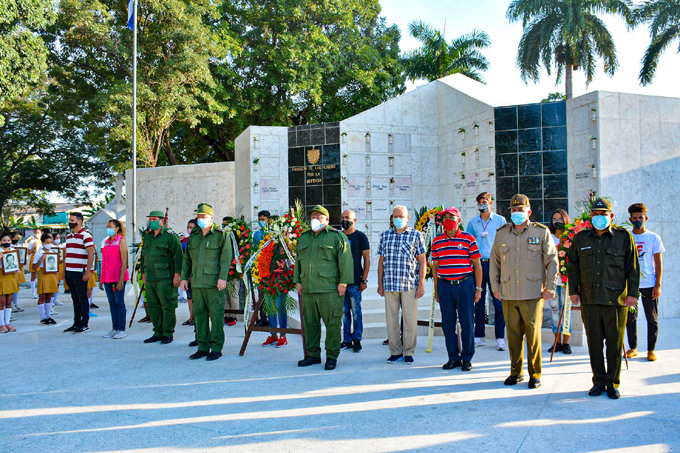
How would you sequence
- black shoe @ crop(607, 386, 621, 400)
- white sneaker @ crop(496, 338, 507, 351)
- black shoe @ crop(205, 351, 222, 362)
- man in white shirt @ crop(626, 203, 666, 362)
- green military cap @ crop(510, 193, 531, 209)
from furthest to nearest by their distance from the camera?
white sneaker @ crop(496, 338, 507, 351) < black shoe @ crop(205, 351, 222, 362) < man in white shirt @ crop(626, 203, 666, 362) < green military cap @ crop(510, 193, 531, 209) < black shoe @ crop(607, 386, 621, 400)

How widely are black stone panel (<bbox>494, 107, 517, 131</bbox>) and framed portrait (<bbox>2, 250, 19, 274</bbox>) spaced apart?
1066cm

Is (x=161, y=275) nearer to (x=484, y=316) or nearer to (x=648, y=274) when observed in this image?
(x=484, y=316)

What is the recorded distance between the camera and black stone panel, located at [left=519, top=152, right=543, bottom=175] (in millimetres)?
11867

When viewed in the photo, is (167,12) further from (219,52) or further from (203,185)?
(203,185)

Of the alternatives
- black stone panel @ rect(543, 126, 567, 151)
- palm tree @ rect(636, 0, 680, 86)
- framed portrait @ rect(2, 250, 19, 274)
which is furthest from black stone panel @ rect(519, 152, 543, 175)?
palm tree @ rect(636, 0, 680, 86)

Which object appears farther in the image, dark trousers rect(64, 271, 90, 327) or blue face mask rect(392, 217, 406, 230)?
dark trousers rect(64, 271, 90, 327)

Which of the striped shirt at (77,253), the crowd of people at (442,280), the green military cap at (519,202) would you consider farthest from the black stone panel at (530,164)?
the striped shirt at (77,253)

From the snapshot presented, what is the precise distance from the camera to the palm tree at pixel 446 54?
2534 centimetres

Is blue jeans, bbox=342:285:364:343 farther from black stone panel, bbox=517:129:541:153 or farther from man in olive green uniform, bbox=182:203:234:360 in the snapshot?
black stone panel, bbox=517:129:541:153

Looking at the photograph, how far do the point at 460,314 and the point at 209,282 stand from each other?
3135mm

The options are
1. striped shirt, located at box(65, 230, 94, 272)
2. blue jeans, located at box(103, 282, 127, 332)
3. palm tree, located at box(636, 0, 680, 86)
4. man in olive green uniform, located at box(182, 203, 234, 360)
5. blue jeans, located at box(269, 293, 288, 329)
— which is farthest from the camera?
palm tree, located at box(636, 0, 680, 86)

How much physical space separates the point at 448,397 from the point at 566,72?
24481 mm

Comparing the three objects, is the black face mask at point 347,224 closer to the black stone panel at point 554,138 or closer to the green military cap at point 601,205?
the green military cap at point 601,205

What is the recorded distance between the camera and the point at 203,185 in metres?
17.8
